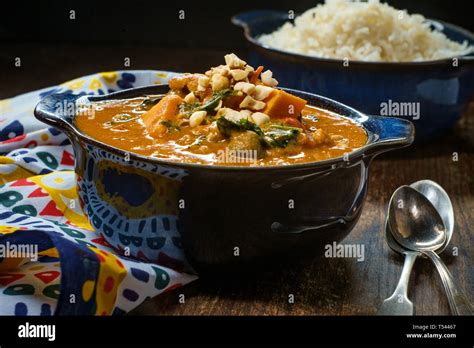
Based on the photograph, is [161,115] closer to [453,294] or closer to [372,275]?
[372,275]

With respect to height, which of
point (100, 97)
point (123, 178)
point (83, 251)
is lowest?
point (83, 251)

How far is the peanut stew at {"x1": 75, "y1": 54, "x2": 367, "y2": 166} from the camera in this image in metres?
1.33

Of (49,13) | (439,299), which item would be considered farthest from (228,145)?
(49,13)

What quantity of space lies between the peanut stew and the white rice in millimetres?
718

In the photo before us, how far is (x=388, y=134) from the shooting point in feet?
4.56

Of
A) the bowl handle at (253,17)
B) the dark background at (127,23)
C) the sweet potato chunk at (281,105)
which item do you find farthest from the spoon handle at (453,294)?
the dark background at (127,23)

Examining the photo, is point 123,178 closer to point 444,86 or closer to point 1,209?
point 1,209

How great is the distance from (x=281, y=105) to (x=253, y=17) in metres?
1.19

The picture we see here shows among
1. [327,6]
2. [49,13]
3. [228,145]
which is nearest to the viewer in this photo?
[228,145]

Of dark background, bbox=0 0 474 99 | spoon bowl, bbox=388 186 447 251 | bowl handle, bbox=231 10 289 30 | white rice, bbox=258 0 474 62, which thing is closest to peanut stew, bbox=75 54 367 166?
spoon bowl, bbox=388 186 447 251

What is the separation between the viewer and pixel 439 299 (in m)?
1.34

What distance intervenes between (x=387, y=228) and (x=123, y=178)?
568 millimetres

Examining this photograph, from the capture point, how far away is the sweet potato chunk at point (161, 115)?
1.41 metres

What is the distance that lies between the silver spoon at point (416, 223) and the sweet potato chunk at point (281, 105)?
31 cm
